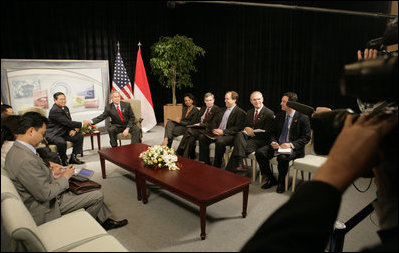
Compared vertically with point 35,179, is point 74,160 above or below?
below

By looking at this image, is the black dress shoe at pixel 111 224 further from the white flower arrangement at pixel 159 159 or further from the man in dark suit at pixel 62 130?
the man in dark suit at pixel 62 130

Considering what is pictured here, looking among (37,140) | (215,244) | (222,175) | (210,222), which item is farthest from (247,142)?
(37,140)

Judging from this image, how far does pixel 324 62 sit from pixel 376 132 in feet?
16.8

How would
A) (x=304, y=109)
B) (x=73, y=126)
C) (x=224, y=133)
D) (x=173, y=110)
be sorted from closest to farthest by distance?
1. (x=304, y=109)
2. (x=224, y=133)
3. (x=73, y=126)
4. (x=173, y=110)

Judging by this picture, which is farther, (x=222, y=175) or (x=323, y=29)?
(x=323, y=29)

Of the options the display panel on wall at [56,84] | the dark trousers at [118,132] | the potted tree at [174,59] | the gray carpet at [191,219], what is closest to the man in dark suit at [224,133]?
the gray carpet at [191,219]

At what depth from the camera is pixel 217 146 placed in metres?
4.02

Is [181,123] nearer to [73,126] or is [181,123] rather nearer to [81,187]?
[73,126]

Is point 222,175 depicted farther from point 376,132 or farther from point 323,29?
point 323,29

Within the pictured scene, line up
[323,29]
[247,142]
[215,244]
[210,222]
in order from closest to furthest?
[215,244] < [210,222] < [247,142] < [323,29]

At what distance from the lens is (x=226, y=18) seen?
671 centimetres

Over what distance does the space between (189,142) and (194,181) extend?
1758 millimetres

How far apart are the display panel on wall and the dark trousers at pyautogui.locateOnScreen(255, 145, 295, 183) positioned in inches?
176

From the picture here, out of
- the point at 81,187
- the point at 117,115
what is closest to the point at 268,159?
the point at 81,187
